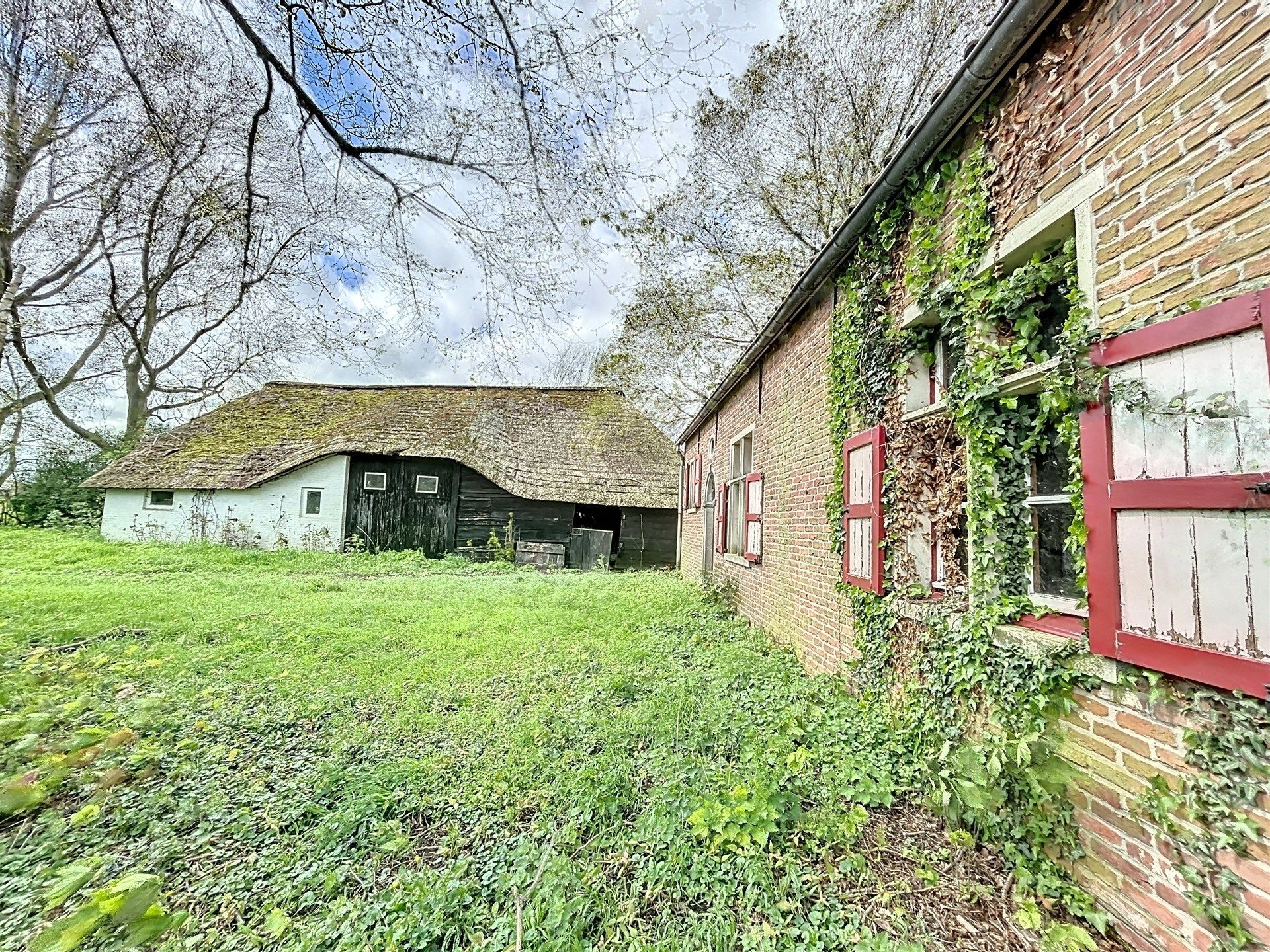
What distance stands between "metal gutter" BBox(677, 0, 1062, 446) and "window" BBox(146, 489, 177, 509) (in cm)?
2023

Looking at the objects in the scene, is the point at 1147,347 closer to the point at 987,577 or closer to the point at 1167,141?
the point at 1167,141

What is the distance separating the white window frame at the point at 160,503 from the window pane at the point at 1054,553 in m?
21.4

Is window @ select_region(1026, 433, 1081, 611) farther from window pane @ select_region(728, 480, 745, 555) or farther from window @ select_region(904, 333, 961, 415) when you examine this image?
window pane @ select_region(728, 480, 745, 555)

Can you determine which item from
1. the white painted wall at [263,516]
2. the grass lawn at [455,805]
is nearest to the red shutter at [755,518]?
the grass lawn at [455,805]

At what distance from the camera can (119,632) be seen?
5.61m

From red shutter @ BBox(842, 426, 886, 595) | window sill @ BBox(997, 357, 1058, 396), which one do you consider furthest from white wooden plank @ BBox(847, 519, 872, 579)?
window sill @ BBox(997, 357, 1058, 396)

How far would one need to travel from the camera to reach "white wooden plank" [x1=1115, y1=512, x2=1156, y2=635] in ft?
5.70

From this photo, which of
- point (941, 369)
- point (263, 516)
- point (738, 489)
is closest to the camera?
point (941, 369)

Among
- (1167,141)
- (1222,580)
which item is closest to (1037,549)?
(1222,580)

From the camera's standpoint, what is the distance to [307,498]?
15.5 meters

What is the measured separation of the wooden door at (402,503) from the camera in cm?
1532

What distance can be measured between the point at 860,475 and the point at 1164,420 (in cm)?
200

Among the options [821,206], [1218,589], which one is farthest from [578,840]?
[821,206]

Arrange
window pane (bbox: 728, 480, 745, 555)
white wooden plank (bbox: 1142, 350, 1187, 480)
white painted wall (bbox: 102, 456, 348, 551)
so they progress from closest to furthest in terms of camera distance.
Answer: white wooden plank (bbox: 1142, 350, 1187, 480)
window pane (bbox: 728, 480, 745, 555)
white painted wall (bbox: 102, 456, 348, 551)
